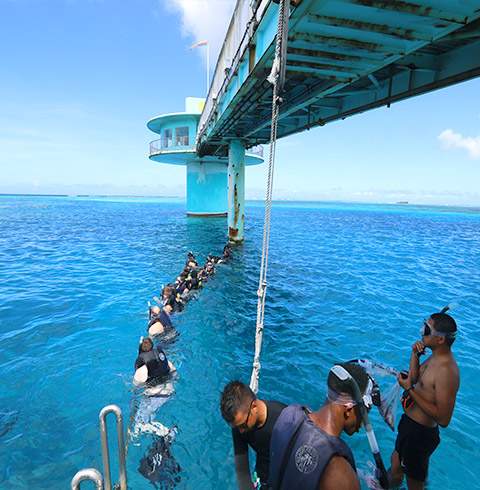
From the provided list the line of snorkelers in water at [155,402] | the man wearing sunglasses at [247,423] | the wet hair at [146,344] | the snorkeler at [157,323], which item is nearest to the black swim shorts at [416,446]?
the man wearing sunglasses at [247,423]

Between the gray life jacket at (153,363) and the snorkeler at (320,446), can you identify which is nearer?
the snorkeler at (320,446)

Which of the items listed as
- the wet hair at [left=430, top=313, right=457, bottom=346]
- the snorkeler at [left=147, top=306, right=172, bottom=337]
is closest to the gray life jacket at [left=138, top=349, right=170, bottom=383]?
the snorkeler at [left=147, top=306, right=172, bottom=337]

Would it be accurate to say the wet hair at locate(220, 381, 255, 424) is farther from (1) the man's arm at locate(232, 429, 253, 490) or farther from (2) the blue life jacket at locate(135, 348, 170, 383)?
(2) the blue life jacket at locate(135, 348, 170, 383)

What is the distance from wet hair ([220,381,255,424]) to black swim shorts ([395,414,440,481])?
7.91ft

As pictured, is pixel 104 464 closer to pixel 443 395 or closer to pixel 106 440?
pixel 106 440

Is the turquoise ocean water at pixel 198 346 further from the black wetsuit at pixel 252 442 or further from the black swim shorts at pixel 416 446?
the black wetsuit at pixel 252 442

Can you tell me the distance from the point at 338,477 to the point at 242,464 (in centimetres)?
119

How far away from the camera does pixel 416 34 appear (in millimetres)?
5551

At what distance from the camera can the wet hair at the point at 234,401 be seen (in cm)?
205

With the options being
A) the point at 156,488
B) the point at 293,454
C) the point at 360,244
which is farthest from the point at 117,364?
the point at 360,244

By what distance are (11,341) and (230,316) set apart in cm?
618

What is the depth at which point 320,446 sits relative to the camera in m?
1.62

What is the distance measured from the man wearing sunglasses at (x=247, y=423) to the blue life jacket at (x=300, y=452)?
0.33m

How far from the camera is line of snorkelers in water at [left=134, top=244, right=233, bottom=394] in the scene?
5.18 m
